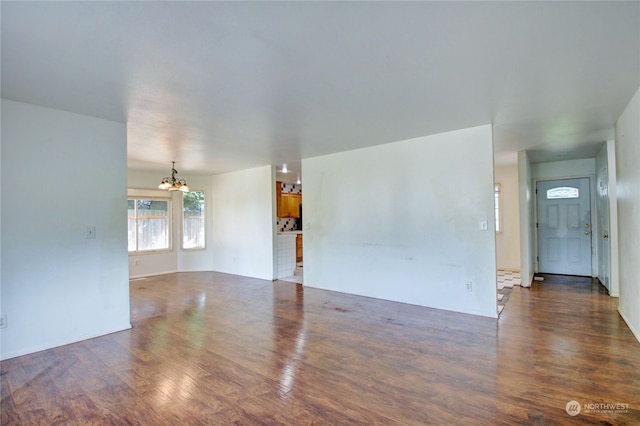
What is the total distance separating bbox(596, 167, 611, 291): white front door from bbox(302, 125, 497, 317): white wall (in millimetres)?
2810

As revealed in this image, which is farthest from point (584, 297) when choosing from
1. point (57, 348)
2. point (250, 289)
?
point (57, 348)

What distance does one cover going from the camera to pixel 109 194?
12.1ft

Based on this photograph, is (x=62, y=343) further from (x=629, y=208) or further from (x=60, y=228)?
(x=629, y=208)

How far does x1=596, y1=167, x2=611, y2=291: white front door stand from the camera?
17.1 ft

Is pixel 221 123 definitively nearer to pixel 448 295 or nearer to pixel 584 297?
pixel 448 295

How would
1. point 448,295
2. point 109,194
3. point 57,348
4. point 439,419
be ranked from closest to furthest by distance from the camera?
point 439,419, point 57,348, point 109,194, point 448,295

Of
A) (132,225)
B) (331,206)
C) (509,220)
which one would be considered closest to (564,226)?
(509,220)

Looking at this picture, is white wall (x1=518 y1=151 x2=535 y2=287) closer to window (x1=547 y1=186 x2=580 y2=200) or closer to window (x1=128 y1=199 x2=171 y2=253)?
window (x1=547 y1=186 x2=580 y2=200)

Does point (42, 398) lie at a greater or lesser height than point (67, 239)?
lesser

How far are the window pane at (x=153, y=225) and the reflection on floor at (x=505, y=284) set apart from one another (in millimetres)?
7311

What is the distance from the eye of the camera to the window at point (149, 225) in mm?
7340

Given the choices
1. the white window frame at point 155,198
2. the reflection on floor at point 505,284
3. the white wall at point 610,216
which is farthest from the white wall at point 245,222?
the white wall at point 610,216

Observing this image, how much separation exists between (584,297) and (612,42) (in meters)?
4.33

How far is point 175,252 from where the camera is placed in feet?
26.1
